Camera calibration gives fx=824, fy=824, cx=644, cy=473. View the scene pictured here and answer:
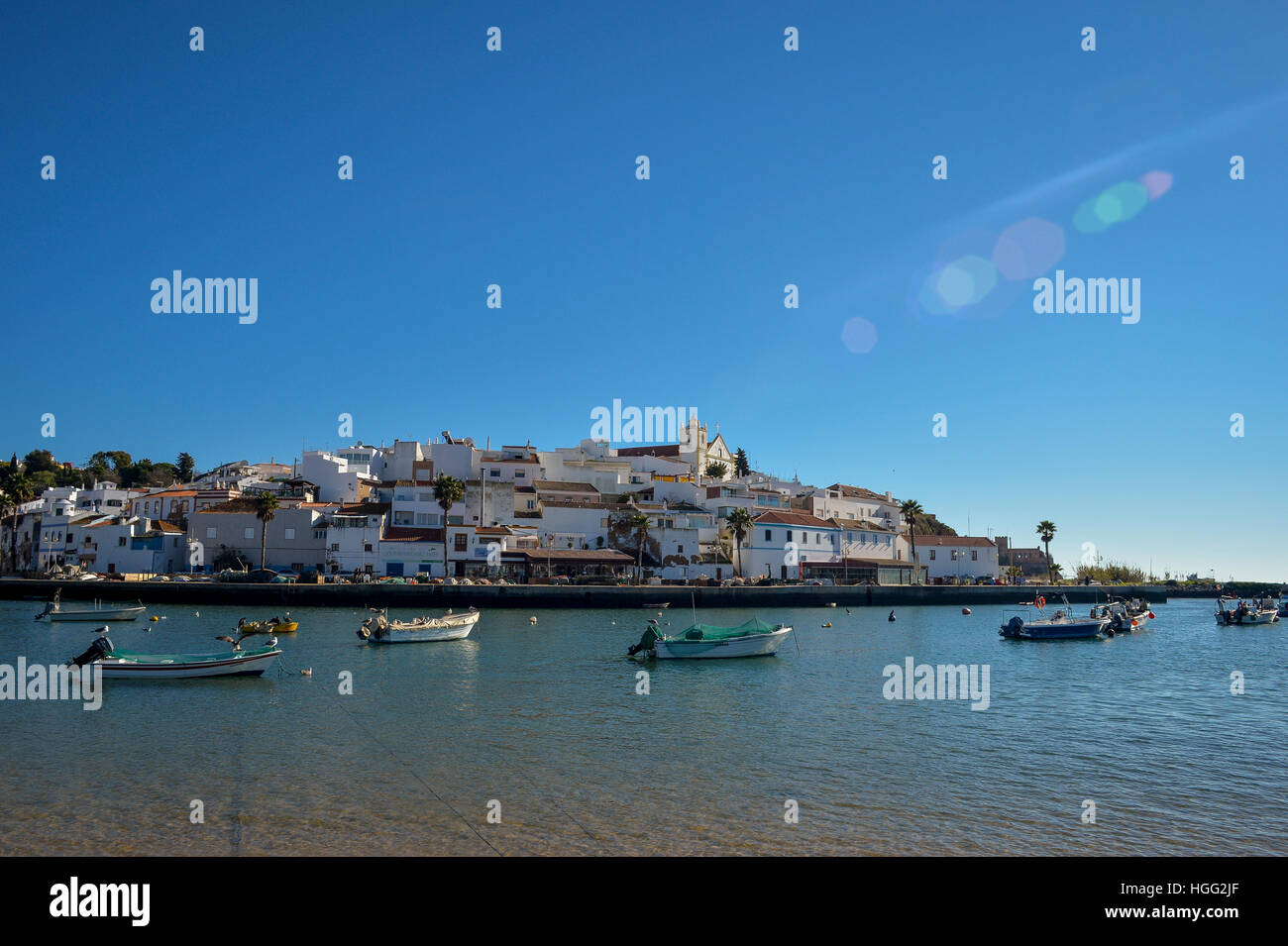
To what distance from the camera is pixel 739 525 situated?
8588 cm

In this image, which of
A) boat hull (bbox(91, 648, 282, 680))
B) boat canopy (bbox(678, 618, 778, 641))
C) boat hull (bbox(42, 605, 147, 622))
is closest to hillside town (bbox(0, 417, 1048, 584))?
boat hull (bbox(42, 605, 147, 622))

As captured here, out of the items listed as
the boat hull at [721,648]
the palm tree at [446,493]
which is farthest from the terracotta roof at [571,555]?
the boat hull at [721,648]

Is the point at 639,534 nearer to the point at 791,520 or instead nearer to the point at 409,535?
the point at 791,520

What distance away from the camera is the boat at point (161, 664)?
2848 centimetres

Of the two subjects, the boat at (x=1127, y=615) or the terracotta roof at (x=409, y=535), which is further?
the terracotta roof at (x=409, y=535)

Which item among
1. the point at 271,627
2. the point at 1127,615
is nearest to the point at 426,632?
the point at 271,627

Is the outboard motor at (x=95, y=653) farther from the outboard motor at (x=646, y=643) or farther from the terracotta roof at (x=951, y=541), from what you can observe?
the terracotta roof at (x=951, y=541)

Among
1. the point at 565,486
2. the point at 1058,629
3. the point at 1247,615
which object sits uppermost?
the point at 565,486

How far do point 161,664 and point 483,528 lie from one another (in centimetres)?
5079

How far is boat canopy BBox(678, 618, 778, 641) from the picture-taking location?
3925cm

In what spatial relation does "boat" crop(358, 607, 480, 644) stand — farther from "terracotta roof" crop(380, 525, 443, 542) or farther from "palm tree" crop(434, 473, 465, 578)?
"terracotta roof" crop(380, 525, 443, 542)

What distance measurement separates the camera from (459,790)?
16.9 metres

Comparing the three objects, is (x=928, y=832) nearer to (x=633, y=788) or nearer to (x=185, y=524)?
(x=633, y=788)

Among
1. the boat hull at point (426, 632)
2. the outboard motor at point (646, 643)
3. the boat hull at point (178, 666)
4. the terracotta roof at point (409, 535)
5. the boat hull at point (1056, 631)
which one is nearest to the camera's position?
the boat hull at point (178, 666)
